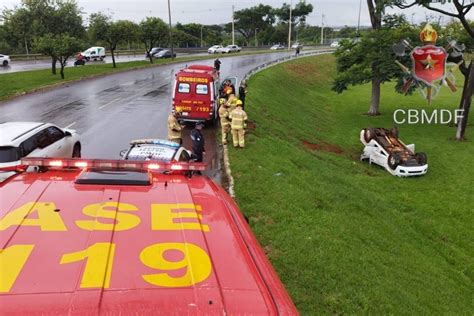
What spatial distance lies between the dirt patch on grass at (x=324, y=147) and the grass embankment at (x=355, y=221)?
Result: 0.26ft

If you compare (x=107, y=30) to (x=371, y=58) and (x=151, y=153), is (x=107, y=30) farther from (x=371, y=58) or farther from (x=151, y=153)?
(x=151, y=153)

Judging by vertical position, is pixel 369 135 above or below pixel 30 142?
below

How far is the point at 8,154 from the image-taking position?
31.9 ft

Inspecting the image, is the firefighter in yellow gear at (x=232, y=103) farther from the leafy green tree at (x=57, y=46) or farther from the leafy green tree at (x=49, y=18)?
the leafy green tree at (x=49, y=18)

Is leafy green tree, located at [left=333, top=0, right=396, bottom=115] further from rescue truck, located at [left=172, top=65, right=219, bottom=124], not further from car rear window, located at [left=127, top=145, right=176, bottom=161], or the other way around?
car rear window, located at [left=127, top=145, right=176, bottom=161]

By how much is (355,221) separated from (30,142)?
8.40 metres

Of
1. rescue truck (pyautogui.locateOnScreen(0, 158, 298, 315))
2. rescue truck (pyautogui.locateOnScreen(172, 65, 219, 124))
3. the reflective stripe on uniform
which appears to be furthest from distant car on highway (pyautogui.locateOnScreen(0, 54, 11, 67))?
rescue truck (pyautogui.locateOnScreen(0, 158, 298, 315))

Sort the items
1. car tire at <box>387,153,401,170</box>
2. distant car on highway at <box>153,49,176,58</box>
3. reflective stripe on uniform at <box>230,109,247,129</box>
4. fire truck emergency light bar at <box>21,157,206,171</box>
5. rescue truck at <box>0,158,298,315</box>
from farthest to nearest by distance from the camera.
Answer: distant car on highway at <box>153,49,176,58</box>
car tire at <box>387,153,401,170</box>
reflective stripe on uniform at <box>230,109,247,129</box>
fire truck emergency light bar at <box>21,157,206,171</box>
rescue truck at <box>0,158,298,315</box>

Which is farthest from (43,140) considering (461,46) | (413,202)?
(461,46)

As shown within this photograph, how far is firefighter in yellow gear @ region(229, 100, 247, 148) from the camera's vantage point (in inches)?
587

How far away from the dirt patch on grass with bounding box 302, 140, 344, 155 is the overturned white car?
1.54 metres

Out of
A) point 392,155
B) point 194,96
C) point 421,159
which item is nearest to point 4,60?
point 194,96

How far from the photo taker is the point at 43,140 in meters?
11.2

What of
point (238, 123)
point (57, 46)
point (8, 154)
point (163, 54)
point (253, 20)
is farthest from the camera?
point (253, 20)
